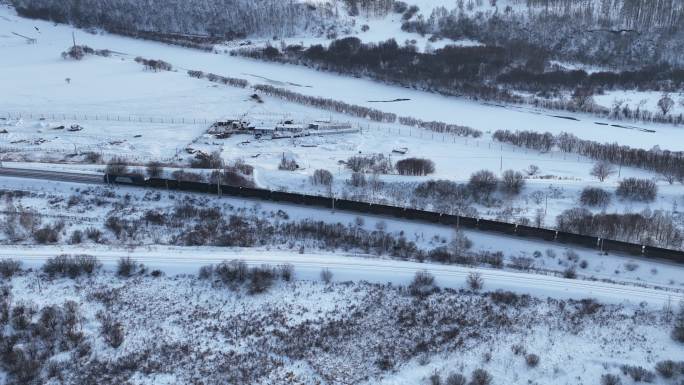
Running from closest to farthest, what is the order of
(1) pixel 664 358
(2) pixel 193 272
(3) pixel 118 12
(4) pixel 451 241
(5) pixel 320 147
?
1. (1) pixel 664 358
2. (2) pixel 193 272
3. (4) pixel 451 241
4. (5) pixel 320 147
5. (3) pixel 118 12

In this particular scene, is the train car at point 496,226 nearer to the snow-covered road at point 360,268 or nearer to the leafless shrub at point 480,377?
the snow-covered road at point 360,268

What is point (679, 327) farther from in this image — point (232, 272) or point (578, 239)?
point (232, 272)

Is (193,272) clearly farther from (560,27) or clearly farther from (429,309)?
(560,27)

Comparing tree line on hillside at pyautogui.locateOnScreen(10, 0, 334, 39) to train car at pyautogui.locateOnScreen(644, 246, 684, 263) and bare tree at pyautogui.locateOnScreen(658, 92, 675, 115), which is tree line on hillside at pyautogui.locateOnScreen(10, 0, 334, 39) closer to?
bare tree at pyautogui.locateOnScreen(658, 92, 675, 115)

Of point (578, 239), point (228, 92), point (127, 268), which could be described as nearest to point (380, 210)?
point (578, 239)

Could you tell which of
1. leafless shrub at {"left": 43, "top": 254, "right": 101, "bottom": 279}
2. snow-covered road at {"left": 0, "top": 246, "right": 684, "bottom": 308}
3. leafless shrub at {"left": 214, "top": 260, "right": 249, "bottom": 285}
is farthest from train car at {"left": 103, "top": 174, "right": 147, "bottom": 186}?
leafless shrub at {"left": 214, "top": 260, "right": 249, "bottom": 285}

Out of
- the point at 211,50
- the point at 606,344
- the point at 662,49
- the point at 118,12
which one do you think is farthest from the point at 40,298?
the point at 118,12

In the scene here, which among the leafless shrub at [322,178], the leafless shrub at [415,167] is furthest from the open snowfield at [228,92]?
the leafless shrub at [322,178]
